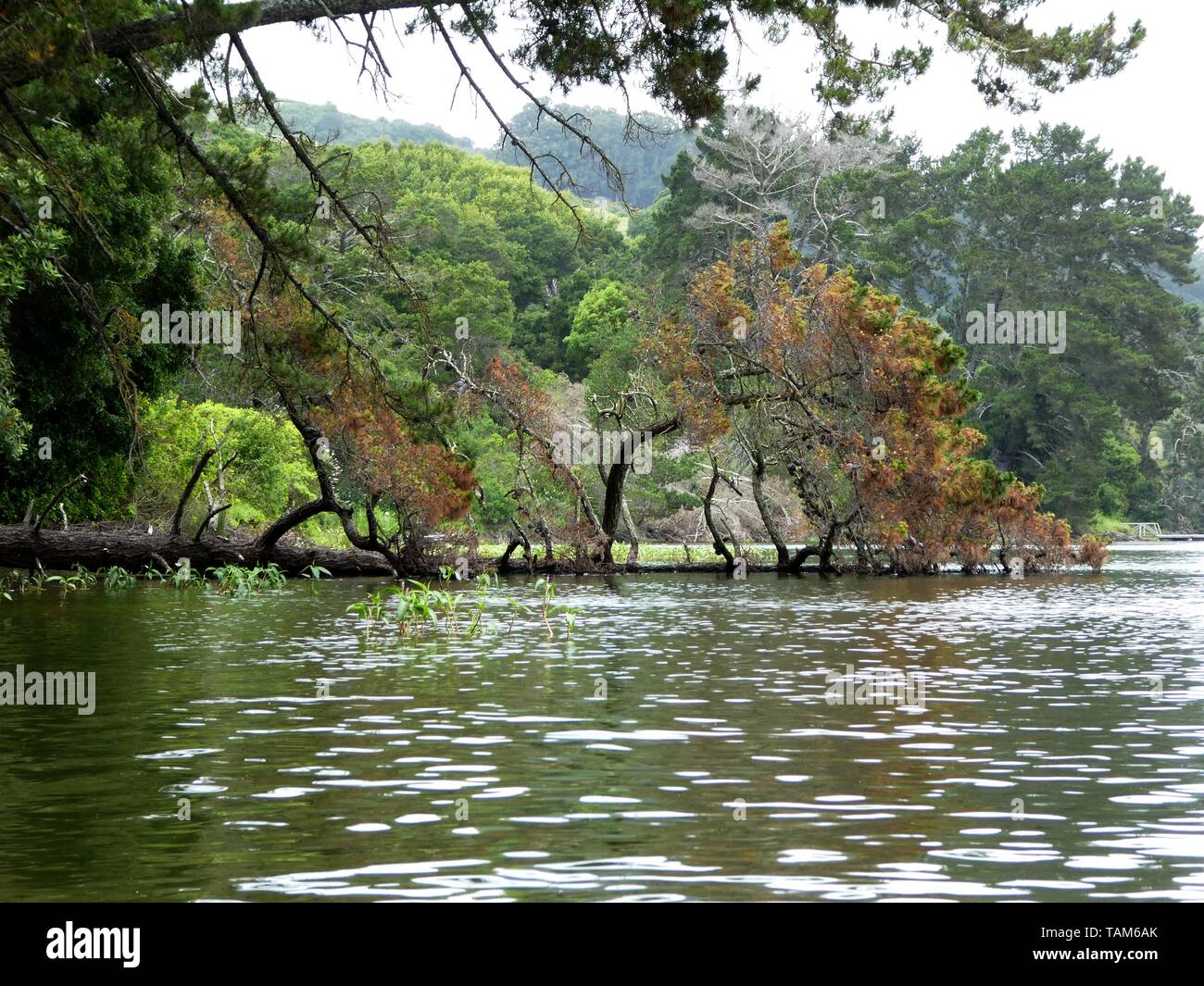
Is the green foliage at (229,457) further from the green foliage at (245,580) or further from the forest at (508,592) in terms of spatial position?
the green foliage at (245,580)

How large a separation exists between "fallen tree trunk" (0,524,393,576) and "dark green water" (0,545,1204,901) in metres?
8.82

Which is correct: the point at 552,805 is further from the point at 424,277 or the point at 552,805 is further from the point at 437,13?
the point at 424,277

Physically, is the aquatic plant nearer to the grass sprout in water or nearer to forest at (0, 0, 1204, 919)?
forest at (0, 0, 1204, 919)

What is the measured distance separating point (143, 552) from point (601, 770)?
21.9 m

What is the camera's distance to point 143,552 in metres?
29.1

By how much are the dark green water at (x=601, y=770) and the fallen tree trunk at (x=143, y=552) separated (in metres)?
8.82

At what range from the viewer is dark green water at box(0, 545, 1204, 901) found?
21.1ft

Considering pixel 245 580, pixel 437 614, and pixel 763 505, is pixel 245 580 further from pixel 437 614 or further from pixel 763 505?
pixel 763 505

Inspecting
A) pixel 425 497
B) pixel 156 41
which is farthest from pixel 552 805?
pixel 425 497

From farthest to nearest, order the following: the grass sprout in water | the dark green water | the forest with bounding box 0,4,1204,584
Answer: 1. the grass sprout in water
2. the forest with bounding box 0,4,1204,584
3. the dark green water

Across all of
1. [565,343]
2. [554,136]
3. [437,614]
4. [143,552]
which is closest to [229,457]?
[143,552]

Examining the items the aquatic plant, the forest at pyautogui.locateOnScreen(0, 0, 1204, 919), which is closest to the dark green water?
the forest at pyautogui.locateOnScreen(0, 0, 1204, 919)

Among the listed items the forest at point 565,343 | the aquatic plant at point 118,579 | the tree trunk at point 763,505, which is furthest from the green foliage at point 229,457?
the tree trunk at point 763,505

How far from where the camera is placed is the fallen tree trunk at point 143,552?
88.8 ft
